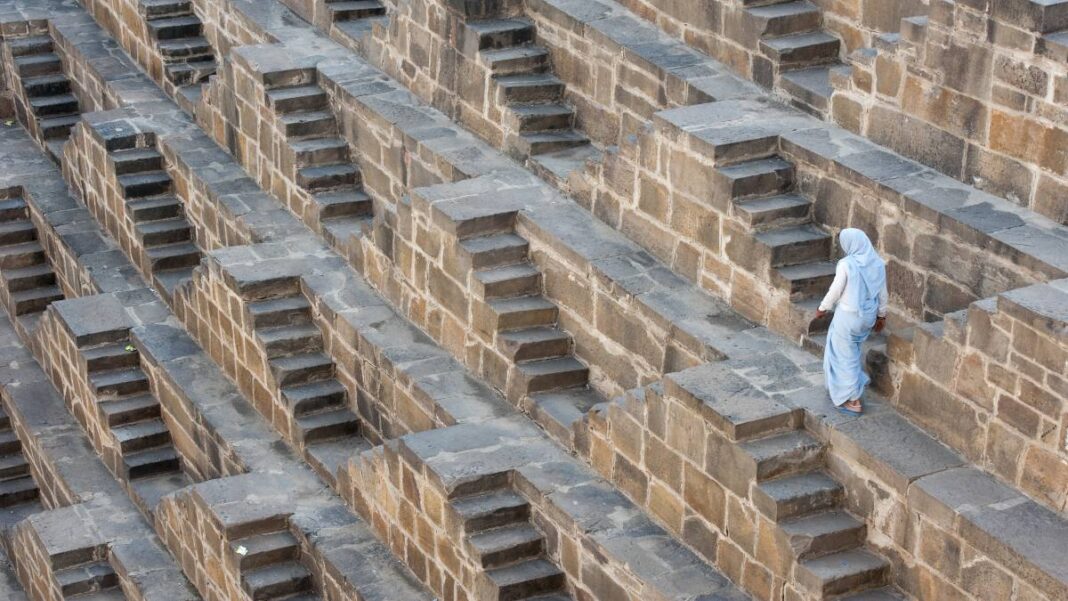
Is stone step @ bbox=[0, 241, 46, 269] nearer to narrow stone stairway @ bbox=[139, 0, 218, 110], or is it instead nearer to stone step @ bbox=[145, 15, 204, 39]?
narrow stone stairway @ bbox=[139, 0, 218, 110]

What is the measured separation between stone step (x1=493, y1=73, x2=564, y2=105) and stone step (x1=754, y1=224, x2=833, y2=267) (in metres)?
3.64

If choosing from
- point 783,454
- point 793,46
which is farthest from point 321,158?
point 783,454

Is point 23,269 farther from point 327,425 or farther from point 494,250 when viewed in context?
point 494,250

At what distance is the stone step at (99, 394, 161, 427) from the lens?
16.9 m

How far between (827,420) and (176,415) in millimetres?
6984

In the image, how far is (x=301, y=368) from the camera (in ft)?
50.6

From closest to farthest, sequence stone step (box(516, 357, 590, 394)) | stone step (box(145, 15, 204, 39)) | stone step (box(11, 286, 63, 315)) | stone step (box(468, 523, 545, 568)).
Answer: stone step (box(468, 523, 545, 568)), stone step (box(516, 357, 590, 394)), stone step (box(11, 286, 63, 315)), stone step (box(145, 15, 204, 39))

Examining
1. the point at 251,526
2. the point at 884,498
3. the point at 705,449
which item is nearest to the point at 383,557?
the point at 251,526

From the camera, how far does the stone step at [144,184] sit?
18.6 m

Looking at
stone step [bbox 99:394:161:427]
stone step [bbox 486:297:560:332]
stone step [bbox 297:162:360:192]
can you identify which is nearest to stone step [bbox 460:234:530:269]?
stone step [bbox 486:297:560:332]

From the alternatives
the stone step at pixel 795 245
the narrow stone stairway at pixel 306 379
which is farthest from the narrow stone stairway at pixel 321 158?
the stone step at pixel 795 245

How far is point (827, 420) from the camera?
37.7 ft

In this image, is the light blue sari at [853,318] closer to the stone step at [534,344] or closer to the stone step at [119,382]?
the stone step at [534,344]

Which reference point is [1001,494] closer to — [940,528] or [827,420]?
[940,528]
